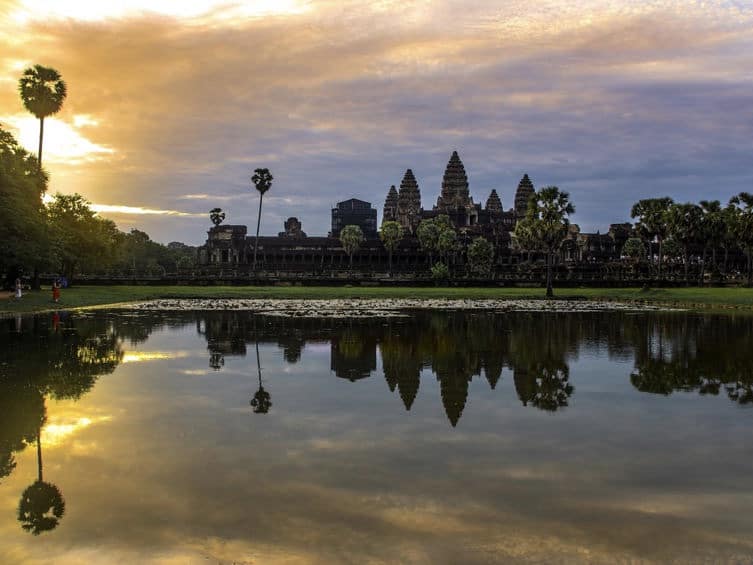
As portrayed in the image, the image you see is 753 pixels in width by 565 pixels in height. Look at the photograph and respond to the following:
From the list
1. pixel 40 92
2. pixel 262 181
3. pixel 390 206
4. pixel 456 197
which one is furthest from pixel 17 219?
pixel 390 206

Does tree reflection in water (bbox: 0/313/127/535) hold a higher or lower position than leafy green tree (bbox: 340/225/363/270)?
lower

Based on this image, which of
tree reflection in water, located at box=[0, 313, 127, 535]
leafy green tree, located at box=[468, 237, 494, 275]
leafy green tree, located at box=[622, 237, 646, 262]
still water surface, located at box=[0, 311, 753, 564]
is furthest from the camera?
leafy green tree, located at box=[622, 237, 646, 262]

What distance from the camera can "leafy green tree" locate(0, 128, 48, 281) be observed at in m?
42.7

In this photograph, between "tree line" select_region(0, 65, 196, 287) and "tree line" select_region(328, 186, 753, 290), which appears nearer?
"tree line" select_region(0, 65, 196, 287)

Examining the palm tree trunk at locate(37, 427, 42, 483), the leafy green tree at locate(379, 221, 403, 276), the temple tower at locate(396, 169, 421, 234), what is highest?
the temple tower at locate(396, 169, 421, 234)

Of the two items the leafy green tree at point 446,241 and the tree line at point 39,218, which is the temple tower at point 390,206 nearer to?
the leafy green tree at point 446,241

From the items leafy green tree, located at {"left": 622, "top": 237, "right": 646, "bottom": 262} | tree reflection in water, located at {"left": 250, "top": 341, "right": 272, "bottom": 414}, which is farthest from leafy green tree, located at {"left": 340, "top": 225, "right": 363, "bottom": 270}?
tree reflection in water, located at {"left": 250, "top": 341, "right": 272, "bottom": 414}

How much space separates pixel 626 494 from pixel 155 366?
12299 mm

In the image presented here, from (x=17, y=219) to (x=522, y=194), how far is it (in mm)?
Result: 137445

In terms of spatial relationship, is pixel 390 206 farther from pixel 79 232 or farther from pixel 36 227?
pixel 36 227

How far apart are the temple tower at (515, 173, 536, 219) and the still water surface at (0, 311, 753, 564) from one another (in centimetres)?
15012

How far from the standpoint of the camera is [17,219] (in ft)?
141

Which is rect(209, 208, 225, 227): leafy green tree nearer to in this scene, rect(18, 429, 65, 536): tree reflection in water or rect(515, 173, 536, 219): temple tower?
rect(515, 173, 536, 219): temple tower

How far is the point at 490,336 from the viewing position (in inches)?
1001
